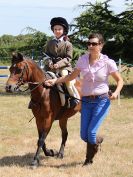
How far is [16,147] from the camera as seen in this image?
8945 millimetres

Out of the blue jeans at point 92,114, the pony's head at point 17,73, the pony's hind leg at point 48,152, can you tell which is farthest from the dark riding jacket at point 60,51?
the pony's hind leg at point 48,152

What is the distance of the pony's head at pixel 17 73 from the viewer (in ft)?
22.6

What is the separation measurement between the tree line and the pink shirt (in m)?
10.8

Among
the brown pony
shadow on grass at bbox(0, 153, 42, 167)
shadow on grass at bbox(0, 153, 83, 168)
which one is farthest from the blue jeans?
shadow on grass at bbox(0, 153, 42, 167)

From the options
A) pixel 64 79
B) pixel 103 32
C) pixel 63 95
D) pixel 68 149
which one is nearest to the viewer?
pixel 64 79

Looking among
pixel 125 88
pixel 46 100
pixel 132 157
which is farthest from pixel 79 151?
pixel 125 88

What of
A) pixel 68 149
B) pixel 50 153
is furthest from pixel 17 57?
pixel 68 149

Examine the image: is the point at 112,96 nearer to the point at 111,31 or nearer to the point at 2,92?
the point at 111,31

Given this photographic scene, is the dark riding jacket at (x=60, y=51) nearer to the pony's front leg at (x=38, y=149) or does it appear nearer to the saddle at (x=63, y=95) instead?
the saddle at (x=63, y=95)

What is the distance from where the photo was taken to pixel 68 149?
8.82 meters

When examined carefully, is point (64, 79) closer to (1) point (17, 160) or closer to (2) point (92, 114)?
(2) point (92, 114)

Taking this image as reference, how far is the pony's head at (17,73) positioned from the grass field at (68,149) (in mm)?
1332

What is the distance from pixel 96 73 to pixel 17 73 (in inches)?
47.9

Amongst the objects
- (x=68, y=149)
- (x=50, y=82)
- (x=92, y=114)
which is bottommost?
(x=68, y=149)
